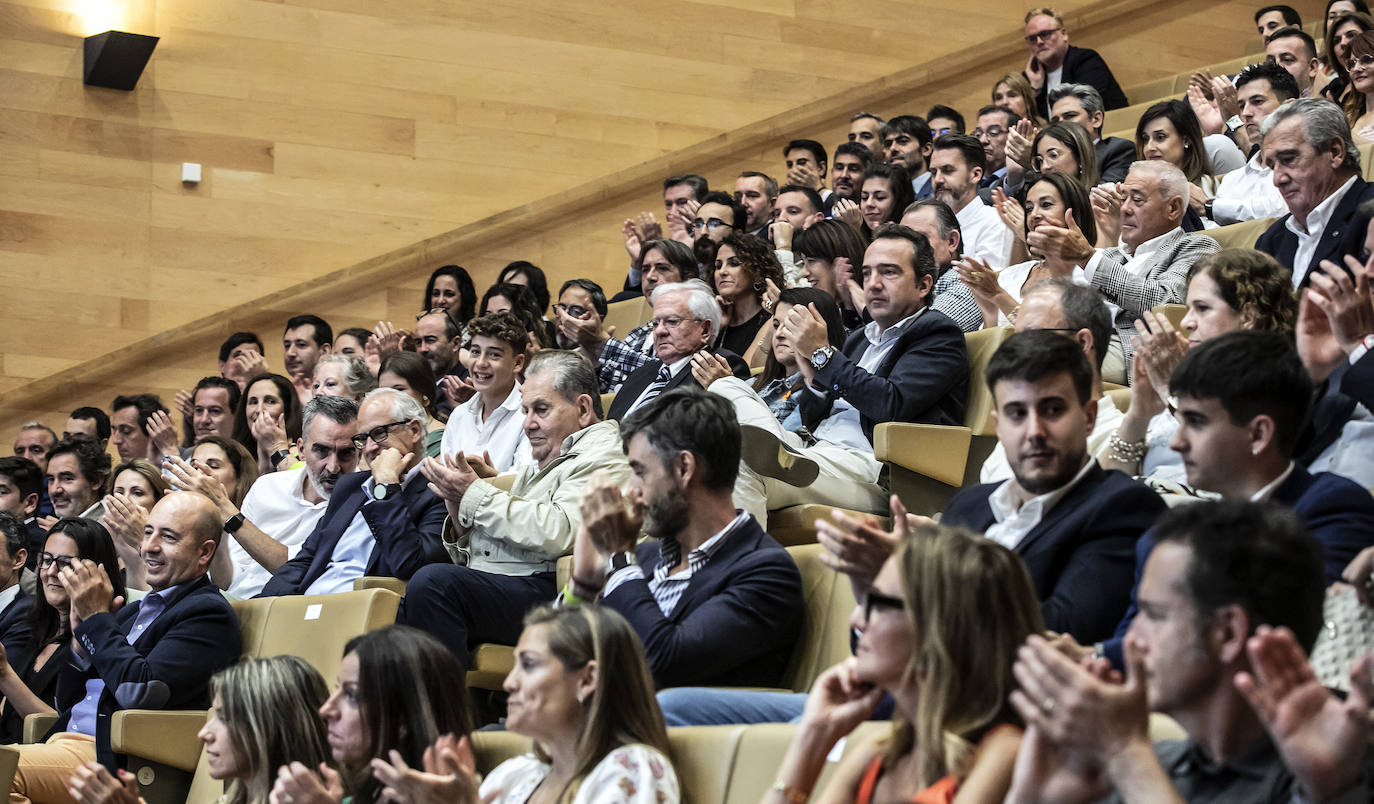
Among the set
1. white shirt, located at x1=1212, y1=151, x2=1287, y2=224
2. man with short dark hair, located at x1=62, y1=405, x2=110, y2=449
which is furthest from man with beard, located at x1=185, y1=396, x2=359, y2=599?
white shirt, located at x1=1212, y1=151, x2=1287, y2=224

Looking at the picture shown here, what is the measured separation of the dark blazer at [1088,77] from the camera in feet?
20.5

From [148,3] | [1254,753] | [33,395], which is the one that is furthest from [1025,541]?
[148,3]

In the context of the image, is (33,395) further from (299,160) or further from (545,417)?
(545,417)

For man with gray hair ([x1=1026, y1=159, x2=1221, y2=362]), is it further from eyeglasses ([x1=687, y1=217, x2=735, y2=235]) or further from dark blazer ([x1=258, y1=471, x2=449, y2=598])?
eyeglasses ([x1=687, y1=217, x2=735, y2=235])

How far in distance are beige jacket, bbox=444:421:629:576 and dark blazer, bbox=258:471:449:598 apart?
0.07 m

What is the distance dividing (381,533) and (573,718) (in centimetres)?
132

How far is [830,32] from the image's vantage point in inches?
274

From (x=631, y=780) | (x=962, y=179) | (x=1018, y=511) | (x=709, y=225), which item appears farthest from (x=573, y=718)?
(x=709, y=225)

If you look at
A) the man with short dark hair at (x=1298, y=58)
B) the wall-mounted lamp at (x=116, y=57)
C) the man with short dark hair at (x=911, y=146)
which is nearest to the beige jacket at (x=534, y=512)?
the man with short dark hair at (x=911, y=146)

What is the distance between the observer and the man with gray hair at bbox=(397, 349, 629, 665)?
9.35 feet

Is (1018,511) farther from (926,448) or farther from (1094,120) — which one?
(1094,120)

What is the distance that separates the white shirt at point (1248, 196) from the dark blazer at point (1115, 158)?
1.41ft

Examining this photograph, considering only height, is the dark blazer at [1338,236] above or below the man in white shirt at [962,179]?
below

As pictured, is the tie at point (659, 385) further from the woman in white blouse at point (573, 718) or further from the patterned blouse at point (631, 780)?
the patterned blouse at point (631, 780)
